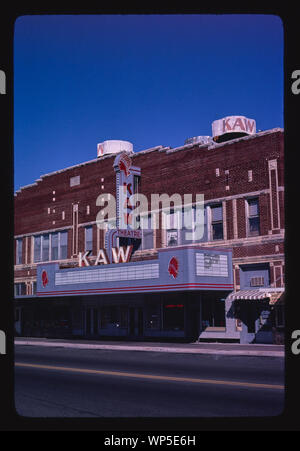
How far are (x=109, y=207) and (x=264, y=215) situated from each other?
12.9 metres

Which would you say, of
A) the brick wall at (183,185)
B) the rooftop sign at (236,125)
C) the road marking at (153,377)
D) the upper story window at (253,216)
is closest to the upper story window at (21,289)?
the brick wall at (183,185)

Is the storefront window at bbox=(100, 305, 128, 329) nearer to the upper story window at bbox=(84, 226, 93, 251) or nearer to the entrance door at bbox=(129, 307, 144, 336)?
the entrance door at bbox=(129, 307, 144, 336)

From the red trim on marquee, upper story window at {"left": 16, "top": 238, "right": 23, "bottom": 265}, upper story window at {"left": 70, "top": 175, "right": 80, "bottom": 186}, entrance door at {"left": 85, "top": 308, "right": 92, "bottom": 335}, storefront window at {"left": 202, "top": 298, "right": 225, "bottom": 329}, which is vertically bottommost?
entrance door at {"left": 85, "top": 308, "right": 92, "bottom": 335}

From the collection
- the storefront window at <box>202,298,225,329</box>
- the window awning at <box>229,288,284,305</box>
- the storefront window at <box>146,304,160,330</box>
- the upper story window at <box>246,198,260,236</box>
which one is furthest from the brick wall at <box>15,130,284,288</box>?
the storefront window at <box>146,304,160,330</box>

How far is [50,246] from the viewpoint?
4166 cm

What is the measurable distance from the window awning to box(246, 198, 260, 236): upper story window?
129 inches

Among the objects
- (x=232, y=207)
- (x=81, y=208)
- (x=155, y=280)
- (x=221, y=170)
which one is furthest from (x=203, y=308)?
(x=81, y=208)

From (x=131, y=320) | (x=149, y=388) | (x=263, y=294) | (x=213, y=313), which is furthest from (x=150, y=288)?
(x=149, y=388)

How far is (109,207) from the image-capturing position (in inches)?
1443

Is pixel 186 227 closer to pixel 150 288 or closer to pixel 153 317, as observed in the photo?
pixel 150 288

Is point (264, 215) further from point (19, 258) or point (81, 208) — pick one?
point (19, 258)

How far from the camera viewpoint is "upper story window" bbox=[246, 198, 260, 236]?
28.0m

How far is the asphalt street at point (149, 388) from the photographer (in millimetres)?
8141
